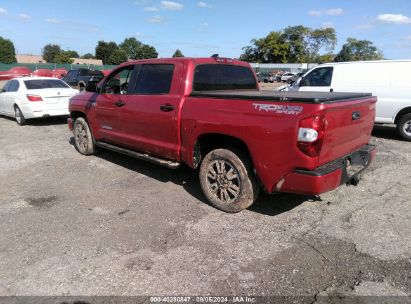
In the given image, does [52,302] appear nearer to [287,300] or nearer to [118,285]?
[118,285]

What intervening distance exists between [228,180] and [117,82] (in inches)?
132

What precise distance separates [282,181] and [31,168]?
4998mm

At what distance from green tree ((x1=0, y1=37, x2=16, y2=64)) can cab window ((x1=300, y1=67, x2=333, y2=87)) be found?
10897 centimetres

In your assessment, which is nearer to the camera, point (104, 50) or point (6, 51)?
point (6, 51)

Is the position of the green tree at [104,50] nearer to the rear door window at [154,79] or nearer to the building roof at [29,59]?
the building roof at [29,59]

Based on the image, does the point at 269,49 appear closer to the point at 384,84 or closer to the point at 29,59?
the point at 29,59

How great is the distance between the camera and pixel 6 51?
10550 centimetres

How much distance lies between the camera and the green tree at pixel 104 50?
113681 mm

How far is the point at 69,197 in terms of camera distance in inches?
206

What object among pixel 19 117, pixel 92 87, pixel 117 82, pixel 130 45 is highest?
pixel 130 45

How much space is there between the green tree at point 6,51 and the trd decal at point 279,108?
4471 inches

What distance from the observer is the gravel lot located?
10.3 feet

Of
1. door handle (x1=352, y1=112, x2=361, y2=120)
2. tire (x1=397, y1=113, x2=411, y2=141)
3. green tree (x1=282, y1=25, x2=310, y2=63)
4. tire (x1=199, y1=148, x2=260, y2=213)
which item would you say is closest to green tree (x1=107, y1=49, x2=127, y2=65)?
green tree (x1=282, y1=25, x2=310, y2=63)

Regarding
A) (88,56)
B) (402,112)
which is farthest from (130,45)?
(402,112)
